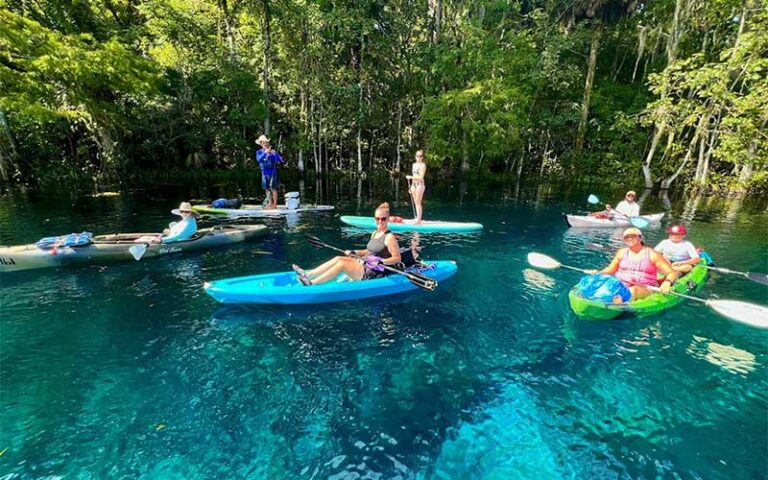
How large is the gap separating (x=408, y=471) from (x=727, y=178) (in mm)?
29107

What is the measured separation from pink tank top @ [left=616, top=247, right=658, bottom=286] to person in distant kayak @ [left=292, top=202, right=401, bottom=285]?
3.88 metres

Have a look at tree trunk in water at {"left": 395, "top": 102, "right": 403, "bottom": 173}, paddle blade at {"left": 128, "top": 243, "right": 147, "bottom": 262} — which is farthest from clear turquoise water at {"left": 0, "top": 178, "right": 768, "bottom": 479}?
tree trunk in water at {"left": 395, "top": 102, "right": 403, "bottom": 173}

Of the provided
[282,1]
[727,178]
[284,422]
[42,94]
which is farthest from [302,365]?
[727,178]

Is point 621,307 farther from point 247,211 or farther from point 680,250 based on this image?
point 247,211

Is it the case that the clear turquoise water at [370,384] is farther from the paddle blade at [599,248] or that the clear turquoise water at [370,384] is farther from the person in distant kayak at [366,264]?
the paddle blade at [599,248]

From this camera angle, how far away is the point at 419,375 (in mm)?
5250

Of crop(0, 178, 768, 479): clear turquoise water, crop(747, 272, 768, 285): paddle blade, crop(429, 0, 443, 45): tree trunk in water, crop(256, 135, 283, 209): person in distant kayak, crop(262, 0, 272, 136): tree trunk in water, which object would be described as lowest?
crop(0, 178, 768, 479): clear turquoise water

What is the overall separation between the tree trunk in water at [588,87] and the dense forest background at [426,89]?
13 centimetres

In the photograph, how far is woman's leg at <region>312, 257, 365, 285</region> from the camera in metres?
7.19

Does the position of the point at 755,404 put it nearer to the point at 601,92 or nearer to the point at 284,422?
the point at 284,422

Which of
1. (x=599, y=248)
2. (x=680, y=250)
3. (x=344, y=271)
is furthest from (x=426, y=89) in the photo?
(x=344, y=271)

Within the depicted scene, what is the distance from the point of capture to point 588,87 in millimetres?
28859

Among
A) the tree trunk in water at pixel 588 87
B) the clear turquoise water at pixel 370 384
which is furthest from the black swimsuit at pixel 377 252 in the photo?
the tree trunk in water at pixel 588 87

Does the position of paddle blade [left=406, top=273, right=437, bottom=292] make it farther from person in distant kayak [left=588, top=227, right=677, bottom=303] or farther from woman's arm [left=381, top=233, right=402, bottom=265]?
person in distant kayak [left=588, top=227, right=677, bottom=303]
